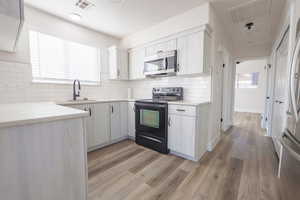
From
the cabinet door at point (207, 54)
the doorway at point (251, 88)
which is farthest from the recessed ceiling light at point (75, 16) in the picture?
the doorway at point (251, 88)

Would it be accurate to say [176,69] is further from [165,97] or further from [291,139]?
[291,139]

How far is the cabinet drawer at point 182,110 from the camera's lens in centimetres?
197

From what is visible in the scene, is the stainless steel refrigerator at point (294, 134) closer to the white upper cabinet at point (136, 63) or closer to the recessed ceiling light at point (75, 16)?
the white upper cabinet at point (136, 63)

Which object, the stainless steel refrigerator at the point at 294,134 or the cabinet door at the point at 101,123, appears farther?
the cabinet door at the point at 101,123

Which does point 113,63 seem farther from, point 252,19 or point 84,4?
point 252,19

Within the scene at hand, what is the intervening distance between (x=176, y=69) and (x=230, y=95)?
98.3 inches

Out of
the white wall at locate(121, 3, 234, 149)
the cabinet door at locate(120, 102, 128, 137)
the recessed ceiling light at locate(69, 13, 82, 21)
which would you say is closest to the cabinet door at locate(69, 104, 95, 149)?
the cabinet door at locate(120, 102, 128, 137)

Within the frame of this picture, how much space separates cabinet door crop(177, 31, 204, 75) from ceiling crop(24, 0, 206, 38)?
0.54 m

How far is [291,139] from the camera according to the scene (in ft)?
3.15

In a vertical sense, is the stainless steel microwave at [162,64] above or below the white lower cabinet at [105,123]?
above

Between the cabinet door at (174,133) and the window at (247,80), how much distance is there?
6156 mm

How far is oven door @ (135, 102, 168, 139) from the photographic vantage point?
2283 mm

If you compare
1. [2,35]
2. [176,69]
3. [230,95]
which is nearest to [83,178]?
[2,35]

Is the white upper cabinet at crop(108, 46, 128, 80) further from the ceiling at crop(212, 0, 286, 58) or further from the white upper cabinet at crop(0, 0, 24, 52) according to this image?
the ceiling at crop(212, 0, 286, 58)
